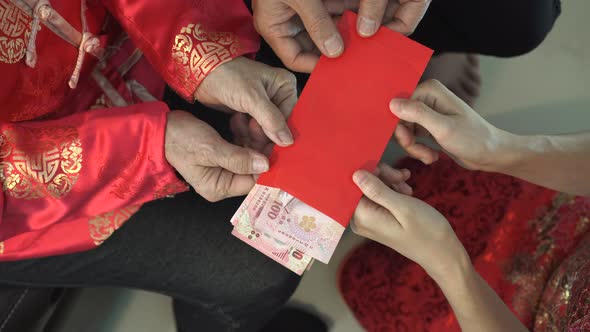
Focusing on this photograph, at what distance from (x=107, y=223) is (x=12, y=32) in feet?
1.12

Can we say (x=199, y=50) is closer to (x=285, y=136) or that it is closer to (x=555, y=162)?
(x=285, y=136)

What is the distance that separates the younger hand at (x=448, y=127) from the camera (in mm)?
689

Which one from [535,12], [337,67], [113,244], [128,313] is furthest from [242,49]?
[128,313]

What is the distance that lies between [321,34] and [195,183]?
31 centimetres

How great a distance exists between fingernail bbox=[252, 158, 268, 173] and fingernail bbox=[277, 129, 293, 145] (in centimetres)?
4

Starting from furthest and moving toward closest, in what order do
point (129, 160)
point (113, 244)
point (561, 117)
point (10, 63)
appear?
1. point (561, 117)
2. point (113, 244)
3. point (129, 160)
4. point (10, 63)

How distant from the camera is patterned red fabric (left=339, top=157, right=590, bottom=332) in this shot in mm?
916

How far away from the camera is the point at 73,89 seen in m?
0.79

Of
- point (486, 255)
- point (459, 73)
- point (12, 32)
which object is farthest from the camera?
point (459, 73)

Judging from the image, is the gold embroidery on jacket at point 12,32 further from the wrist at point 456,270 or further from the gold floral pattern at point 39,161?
the wrist at point 456,270

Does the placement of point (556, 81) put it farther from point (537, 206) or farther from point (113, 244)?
point (113, 244)

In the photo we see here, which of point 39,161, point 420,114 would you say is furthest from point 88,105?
point 420,114

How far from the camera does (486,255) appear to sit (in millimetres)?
994

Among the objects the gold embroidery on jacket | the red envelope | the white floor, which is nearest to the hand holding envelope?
the red envelope
